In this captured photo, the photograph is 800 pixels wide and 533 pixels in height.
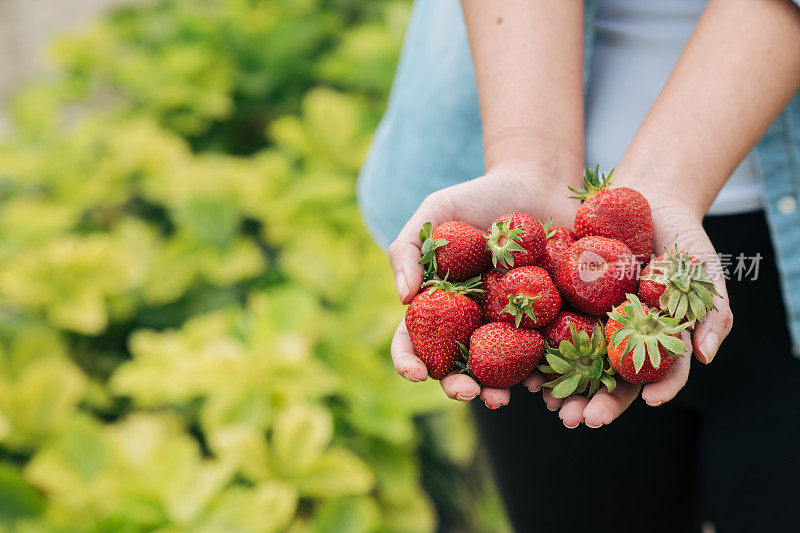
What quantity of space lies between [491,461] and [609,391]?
0.57m

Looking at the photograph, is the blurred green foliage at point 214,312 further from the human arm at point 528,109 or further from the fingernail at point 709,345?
the fingernail at point 709,345

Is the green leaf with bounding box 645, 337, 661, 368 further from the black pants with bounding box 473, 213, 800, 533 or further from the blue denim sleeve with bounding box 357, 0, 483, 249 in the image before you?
the blue denim sleeve with bounding box 357, 0, 483, 249

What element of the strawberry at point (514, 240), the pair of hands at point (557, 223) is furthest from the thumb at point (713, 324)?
the strawberry at point (514, 240)

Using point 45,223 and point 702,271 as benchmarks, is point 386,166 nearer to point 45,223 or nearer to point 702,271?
point 702,271

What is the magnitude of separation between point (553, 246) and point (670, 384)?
254mm

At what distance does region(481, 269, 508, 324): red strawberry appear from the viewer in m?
1.01

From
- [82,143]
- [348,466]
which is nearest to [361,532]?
[348,466]

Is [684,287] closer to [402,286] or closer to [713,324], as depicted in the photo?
[713,324]

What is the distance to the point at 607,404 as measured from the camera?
88 cm

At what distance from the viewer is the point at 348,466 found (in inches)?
66.6

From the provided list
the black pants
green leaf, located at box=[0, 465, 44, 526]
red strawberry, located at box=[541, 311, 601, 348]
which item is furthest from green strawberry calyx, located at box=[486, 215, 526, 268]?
green leaf, located at box=[0, 465, 44, 526]

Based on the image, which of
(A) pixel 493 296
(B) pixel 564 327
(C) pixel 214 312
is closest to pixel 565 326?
(B) pixel 564 327

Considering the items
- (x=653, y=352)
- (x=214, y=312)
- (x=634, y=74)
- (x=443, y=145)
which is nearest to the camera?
(x=653, y=352)

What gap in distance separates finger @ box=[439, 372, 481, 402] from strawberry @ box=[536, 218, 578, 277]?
0.21 m
